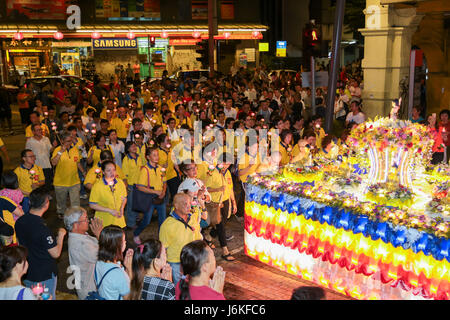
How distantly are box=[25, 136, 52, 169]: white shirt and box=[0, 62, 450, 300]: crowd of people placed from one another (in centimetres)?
3

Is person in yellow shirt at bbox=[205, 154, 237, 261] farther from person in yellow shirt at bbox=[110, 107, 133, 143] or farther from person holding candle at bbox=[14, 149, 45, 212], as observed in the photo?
person in yellow shirt at bbox=[110, 107, 133, 143]

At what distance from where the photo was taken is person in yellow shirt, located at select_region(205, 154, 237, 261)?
7586mm

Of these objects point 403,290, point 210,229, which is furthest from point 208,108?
point 403,290

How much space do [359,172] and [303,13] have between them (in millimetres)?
36770

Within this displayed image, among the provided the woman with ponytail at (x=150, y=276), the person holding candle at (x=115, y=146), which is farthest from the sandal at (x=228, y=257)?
the person holding candle at (x=115, y=146)

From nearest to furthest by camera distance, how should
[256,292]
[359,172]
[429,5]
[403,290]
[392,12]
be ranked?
[403,290] < [256,292] < [359,172] < [429,5] < [392,12]

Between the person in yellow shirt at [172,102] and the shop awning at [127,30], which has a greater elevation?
the shop awning at [127,30]

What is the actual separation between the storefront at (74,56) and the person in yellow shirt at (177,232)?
3187 cm

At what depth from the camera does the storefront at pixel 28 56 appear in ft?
111

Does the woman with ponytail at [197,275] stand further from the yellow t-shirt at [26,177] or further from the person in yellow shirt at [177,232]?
the yellow t-shirt at [26,177]

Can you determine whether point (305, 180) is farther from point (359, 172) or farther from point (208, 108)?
point (208, 108)

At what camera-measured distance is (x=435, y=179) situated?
688 centimetres

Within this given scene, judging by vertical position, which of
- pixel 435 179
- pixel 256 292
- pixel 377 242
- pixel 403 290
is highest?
pixel 435 179

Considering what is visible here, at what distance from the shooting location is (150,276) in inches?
171
